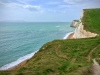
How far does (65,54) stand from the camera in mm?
29828

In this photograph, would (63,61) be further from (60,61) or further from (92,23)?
(92,23)

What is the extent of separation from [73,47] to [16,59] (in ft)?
58.8

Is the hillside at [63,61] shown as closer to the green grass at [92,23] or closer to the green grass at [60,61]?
the green grass at [60,61]

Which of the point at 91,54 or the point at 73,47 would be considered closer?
the point at 91,54

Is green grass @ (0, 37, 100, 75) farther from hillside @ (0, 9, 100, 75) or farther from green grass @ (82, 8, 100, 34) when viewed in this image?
green grass @ (82, 8, 100, 34)

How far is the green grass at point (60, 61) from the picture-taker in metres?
20.8

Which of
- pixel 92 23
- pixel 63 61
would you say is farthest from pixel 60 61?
pixel 92 23

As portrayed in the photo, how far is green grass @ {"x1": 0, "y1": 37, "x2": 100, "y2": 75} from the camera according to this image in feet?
68.1

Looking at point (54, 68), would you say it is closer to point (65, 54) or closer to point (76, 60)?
point (76, 60)

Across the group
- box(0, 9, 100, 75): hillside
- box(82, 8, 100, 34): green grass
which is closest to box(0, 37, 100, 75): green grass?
box(0, 9, 100, 75): hillside

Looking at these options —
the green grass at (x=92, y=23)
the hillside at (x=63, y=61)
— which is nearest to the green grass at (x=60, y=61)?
the hillside at (x=63, y=61)

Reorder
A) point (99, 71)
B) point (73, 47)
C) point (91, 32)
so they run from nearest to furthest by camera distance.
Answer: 1. point (99, 71)
2. point (73, 47)
3. point (91, 32)

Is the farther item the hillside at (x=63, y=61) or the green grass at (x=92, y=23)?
the green grass at (x=92, y=23)

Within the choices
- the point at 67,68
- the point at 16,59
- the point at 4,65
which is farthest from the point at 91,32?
the point at 67,68
